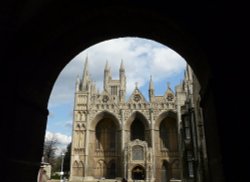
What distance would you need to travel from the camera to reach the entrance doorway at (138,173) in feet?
152

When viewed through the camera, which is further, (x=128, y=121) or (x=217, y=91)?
(x=128, y=121)

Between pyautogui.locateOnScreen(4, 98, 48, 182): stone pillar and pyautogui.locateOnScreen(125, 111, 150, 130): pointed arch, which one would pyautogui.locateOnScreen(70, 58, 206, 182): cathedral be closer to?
pyautogui.locateOnScreen(125, 111, 150, 130): pointed arch

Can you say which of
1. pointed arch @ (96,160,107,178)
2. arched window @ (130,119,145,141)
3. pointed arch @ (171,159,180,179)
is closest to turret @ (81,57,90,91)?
arched window @ (130,119,145,141)

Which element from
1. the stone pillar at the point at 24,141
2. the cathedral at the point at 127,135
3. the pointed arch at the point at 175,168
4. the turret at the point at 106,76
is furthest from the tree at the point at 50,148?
the stone pillar at the point at 24,141

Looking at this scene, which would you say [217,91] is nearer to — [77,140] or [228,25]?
[228,25]

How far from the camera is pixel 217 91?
4.57 metres

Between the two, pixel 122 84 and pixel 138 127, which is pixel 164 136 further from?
pixel 122 84

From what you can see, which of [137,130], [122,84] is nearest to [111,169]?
[137,130]

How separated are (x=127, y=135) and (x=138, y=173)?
25.5 feet

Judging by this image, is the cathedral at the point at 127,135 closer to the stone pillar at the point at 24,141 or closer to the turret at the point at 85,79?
the turret at the point at 85,79

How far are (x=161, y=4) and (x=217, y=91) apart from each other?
240 cm

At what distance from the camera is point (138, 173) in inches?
1845

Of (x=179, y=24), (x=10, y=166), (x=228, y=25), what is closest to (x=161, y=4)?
(x=179, y=24)

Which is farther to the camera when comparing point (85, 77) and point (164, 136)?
point (85, 77)
